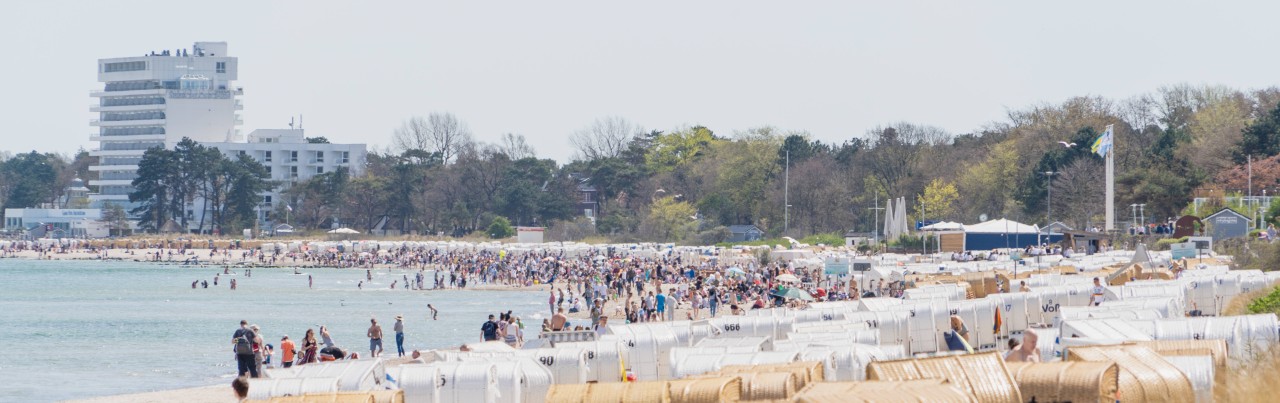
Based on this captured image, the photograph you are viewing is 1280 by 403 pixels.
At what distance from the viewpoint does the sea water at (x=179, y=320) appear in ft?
96.2

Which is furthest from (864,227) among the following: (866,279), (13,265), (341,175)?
(13,265)

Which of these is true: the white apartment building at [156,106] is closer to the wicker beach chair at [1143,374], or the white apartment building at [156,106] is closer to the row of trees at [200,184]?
the row of trees at [200,184]

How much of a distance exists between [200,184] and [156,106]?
36.5 metres

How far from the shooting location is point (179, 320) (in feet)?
150

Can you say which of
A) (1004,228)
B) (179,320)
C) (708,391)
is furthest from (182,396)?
(1004,228)

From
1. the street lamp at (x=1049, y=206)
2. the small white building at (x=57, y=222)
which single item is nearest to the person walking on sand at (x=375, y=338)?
the street lamp at (x=1049, y=206)

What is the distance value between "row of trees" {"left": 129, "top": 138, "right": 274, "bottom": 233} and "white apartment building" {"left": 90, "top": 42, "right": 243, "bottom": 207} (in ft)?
86.9

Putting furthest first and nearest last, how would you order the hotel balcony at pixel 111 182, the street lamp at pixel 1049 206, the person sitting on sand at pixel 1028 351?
the hotel balcony at pixel 111 182
the street lamp at pixel 1049 206
the person sitting on sand at pixel 1028 351

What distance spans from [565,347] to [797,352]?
3.57 m

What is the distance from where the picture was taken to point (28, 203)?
133500mm

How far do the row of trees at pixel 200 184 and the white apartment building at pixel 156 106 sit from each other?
26481 millimetres

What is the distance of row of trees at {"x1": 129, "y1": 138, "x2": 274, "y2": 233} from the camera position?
110 metres

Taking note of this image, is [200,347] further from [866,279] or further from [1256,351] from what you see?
[1256,351]

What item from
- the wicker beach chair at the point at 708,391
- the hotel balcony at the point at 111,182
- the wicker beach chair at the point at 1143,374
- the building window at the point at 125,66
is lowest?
the wicker beach chair at the point at 708,391
